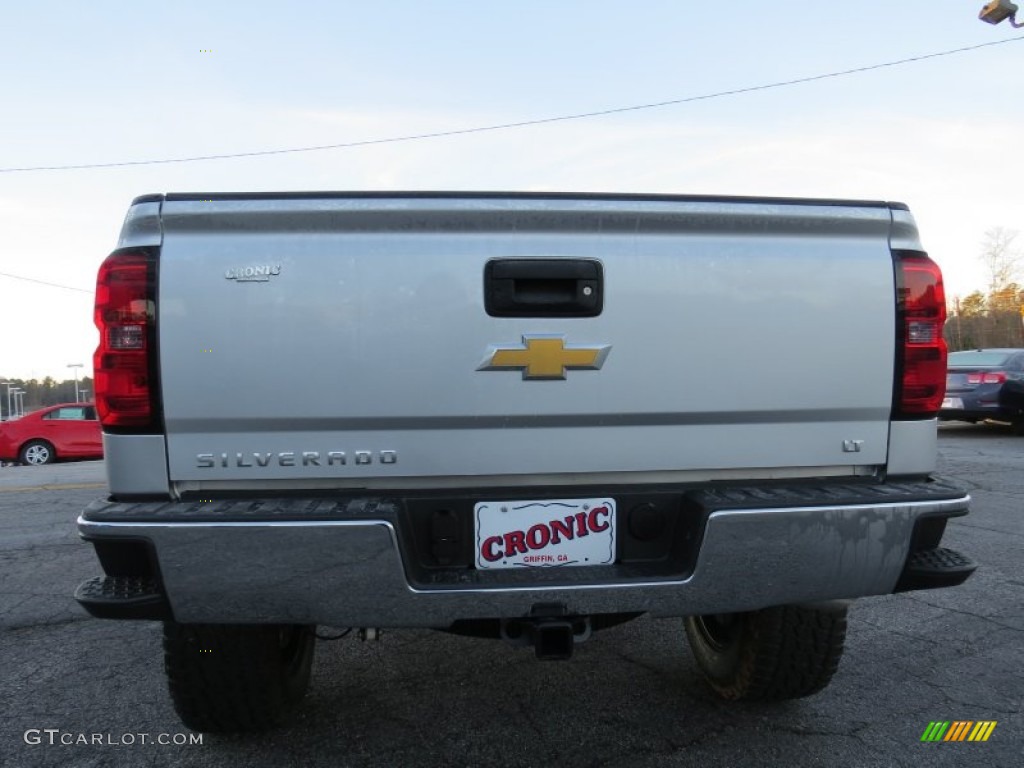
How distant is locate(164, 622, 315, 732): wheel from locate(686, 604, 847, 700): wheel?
4.67ft

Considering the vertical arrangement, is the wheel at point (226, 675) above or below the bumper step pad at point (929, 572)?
below

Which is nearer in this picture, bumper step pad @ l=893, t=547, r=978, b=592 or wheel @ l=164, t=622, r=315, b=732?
bumper step pad @ l=893, t=547, r=978, b=592

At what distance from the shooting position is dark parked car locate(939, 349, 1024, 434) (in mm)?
10891

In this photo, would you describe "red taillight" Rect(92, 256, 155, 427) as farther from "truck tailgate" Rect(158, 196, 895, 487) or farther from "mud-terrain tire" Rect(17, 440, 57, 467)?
"mud-terrain tire" Rect(17, 440, 57, 467)

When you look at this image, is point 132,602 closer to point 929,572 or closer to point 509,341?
point 509,341

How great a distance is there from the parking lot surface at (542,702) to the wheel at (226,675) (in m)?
0.12

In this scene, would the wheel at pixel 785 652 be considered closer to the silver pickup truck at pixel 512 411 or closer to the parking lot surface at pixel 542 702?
the parking lot surface at pixel 542 702

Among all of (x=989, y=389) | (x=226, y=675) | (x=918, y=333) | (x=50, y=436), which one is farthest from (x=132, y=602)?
(x=50, y=436)

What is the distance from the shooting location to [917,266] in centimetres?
210

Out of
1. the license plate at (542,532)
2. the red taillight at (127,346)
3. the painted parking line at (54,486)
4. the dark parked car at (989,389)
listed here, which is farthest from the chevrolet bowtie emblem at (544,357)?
the dark parked car at (989,389)

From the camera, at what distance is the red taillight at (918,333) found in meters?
2.09

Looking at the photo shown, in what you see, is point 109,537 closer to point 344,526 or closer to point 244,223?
point 344,526

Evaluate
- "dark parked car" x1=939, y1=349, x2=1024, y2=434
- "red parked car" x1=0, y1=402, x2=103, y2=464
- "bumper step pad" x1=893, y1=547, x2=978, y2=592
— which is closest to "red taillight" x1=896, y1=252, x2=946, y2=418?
"bumper step pad" x1=893, y1=547, x2=978, y2=592

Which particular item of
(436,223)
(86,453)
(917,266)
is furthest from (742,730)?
(86,453)
